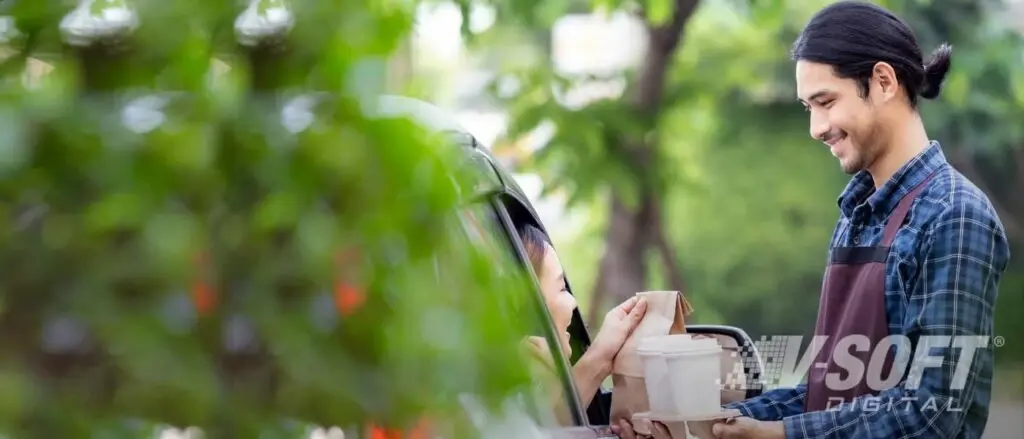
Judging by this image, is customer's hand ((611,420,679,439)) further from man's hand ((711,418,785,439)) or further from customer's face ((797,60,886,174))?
customer's face ((797,60,886,174))

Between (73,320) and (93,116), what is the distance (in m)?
0.09

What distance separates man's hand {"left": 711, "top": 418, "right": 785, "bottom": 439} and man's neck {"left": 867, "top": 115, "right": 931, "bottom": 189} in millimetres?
498

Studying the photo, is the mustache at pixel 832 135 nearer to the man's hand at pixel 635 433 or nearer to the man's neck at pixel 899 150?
the man's neck at pixel 899 150

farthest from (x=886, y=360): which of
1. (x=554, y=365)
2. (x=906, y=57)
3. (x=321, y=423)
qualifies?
(x=321, y=423)

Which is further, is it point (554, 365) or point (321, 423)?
point (554, 365)

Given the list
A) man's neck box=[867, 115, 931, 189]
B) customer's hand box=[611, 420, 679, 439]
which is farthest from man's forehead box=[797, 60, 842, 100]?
customer's hand box=[611, 420, 679, 439]

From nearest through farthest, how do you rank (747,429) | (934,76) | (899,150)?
1. (747,429)
2. (899,150)
3. (934,76)

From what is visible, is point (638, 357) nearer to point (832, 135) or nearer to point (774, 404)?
point (774, 404)

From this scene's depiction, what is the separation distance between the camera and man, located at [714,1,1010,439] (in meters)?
2.30

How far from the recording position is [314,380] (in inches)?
25.4

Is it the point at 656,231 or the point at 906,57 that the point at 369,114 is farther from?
the point at 656,231

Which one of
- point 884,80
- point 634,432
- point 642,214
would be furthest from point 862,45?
point 642,214

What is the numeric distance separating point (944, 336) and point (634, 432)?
0.55 m

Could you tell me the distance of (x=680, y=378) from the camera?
2.29 metres
